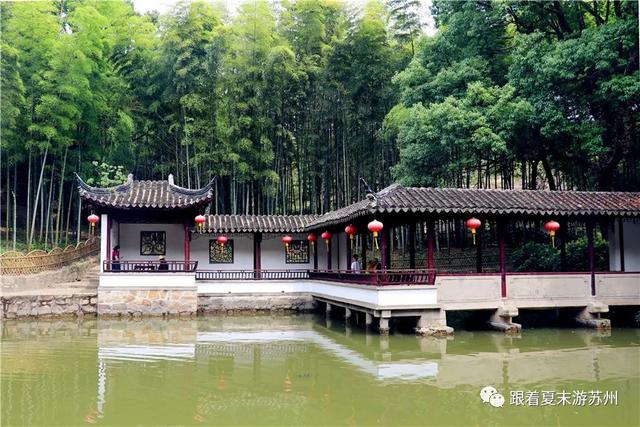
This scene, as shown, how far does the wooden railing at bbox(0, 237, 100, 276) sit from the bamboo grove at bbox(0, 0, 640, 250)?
160 cm

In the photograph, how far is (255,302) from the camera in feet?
49.2

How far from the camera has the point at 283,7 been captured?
60.4 ft

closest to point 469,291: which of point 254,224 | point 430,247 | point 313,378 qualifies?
point 430,247

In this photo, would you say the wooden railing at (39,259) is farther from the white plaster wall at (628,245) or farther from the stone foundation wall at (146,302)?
the white plaster wall at (628,245)

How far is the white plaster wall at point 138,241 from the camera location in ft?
52.1

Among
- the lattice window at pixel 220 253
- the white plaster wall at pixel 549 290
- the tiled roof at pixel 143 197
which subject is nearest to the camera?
the white plaster wall at pixel 549 290

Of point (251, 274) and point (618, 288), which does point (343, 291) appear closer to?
point (251, 274)

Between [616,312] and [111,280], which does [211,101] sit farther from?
[616,312]

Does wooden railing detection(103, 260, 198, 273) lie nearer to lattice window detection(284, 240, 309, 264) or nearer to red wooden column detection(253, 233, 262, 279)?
red wooden column detection(253, 233, 262, 279)

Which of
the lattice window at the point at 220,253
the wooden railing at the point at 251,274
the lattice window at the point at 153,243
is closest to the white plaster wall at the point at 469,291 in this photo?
the wooden railing at the point at 251,274

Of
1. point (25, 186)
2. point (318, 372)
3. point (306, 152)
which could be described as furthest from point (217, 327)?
point (25, 186)

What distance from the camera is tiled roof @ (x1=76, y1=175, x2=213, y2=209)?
13969 millimetres

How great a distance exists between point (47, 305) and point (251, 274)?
5.35 meters

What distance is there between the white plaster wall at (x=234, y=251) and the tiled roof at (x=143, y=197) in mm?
2113
